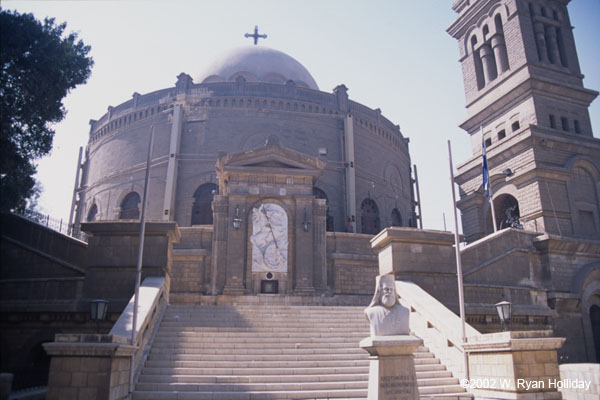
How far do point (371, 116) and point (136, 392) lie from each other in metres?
Answer: 29.9

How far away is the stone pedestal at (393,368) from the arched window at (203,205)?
75.4ft

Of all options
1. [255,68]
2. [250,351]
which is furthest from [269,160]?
[255,68]

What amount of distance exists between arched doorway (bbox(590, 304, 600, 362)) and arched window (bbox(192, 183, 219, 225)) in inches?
802

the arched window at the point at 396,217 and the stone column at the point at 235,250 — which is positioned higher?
the arched window at the point at 396,217

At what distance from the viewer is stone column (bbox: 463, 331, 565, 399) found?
817cm

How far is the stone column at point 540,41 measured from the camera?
29.7m

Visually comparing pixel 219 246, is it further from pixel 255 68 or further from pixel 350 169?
pixel 255 68

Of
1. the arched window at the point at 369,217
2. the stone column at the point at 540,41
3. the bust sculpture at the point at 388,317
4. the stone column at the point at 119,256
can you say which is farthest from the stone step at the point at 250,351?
the stone column at the point at 540,41

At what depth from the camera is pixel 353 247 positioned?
21234 mm

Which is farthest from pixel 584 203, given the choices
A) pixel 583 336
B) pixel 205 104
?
pixel 205 104

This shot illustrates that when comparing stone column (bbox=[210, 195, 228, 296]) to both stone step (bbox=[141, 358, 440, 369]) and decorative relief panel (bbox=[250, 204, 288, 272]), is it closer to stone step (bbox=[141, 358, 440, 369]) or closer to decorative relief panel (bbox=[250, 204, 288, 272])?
decorative relief panel (bbox=[250, 204, 288, 272])

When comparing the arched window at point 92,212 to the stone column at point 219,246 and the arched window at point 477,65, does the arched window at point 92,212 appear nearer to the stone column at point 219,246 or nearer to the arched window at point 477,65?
the stone column at point 219,246

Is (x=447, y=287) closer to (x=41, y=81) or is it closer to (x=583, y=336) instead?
(x=583, y=336)

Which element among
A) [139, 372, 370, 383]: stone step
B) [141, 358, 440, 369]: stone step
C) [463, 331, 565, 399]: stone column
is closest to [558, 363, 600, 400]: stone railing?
[463, 331, 565, 399]: stone column
